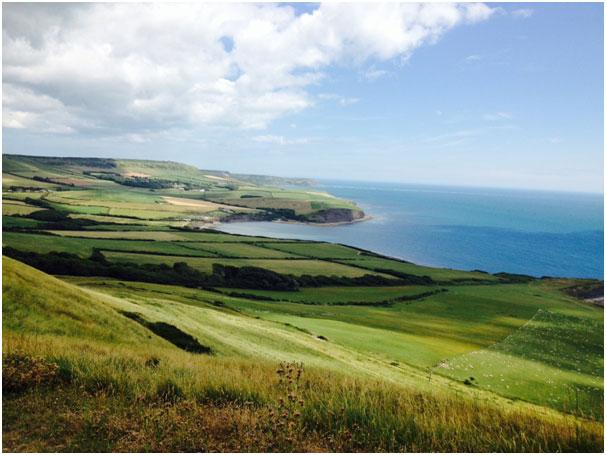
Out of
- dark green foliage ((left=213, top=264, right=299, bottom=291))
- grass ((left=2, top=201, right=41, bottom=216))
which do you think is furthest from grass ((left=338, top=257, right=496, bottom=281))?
grass ((left=2, top=201, right=41, bottom=216))

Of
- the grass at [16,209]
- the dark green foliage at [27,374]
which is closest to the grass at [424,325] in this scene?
the dark green foliage at [27,374]

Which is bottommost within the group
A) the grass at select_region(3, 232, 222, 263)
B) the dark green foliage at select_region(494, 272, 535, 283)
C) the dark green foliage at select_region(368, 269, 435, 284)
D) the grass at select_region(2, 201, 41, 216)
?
the dark green foliage at select_region(494, 272, 535, 283)

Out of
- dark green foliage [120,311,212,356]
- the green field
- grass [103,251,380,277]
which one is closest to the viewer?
dark green foliage [120,311,212,356]

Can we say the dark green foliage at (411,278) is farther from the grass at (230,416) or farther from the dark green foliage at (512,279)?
the grass at (230,416)

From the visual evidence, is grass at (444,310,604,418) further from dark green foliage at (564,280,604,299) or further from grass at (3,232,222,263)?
grass at (3,232,222,263)

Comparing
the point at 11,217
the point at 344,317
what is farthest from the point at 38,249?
the point at 344,317

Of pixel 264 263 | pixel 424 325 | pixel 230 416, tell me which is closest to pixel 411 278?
pixel 264 263

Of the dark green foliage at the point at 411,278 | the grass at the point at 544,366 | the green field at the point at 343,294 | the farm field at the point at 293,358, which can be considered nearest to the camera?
the farm field at the point at 293,358
